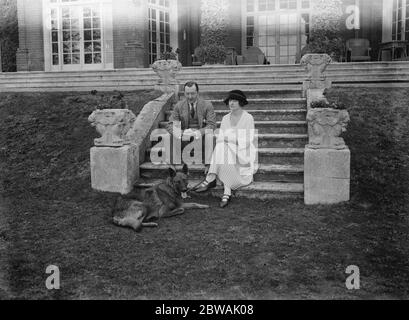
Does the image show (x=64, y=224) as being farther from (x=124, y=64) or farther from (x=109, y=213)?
(x=124, y=64)

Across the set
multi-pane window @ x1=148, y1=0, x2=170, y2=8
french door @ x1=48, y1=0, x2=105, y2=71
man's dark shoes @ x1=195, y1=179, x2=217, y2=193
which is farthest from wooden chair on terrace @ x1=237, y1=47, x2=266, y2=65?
man's dark shoes @ x1=195, y1=179, x2=217, y2=193

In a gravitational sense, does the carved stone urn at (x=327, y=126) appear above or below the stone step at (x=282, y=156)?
above

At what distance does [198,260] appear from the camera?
4488 millimetres

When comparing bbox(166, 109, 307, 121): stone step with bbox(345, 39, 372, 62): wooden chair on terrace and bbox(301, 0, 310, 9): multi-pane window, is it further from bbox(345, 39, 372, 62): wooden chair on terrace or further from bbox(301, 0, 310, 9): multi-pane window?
bbox(301, 0, 310, 9): multi-pane window

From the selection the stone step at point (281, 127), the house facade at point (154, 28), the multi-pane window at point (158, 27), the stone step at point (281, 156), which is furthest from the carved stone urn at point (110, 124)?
the multi-pane window at point (158, 27)

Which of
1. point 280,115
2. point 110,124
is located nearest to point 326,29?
point 280,115

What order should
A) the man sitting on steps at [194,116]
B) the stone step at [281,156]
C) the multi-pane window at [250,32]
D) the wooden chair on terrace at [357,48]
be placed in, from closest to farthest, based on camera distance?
the man sitting on steps at [194,116] → the stone step at [281,156] → the wooden chair on terrace at [357,48] → the multi-pane window at [250,32]

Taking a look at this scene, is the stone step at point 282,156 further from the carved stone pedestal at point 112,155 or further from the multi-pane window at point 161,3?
the multi-pane window at point 161,3

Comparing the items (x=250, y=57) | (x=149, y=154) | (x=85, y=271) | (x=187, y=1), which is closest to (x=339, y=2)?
(x=250, y=57)

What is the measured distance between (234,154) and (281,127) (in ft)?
5.62

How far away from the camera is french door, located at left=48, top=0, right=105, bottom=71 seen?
49.5ft

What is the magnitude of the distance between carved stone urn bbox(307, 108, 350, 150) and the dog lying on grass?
1.72 meters

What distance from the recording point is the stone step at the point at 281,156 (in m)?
6.95

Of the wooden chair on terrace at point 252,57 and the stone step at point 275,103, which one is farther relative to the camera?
the wooden chair on terrace at point 252,57
